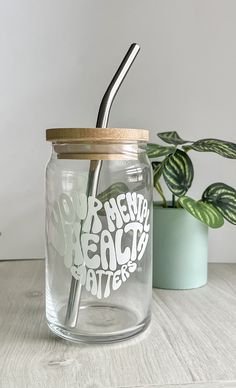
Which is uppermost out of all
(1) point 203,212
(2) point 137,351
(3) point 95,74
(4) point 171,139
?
(3) point 95,74

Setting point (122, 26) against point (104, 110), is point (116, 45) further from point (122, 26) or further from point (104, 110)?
point (104, 110)

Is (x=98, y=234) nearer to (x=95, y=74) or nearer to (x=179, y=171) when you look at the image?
(x=179, y=171)

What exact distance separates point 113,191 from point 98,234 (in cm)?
6

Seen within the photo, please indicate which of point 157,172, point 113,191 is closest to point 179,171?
point 157,172

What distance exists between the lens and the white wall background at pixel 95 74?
34.1 inches

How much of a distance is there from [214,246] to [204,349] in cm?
44

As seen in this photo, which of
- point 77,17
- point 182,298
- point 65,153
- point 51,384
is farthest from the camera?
point 77,17

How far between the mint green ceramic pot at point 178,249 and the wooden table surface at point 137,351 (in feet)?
0.16

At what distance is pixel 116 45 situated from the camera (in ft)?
2.88

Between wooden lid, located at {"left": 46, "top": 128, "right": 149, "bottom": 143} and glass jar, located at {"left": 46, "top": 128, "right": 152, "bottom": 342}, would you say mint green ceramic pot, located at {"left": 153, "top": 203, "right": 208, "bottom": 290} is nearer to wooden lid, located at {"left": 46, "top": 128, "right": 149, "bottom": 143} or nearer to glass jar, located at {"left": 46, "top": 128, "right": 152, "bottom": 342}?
glass jar, located at {"left": 46, "top": 128, "right": 152, "bottom": 342}

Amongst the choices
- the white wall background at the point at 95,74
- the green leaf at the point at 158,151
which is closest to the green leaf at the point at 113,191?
the green leaf at the point at 158,151

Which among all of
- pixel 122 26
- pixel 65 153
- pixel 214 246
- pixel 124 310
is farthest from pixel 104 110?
pixel 214 246

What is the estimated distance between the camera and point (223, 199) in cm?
77

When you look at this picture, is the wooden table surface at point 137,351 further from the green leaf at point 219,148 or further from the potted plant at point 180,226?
the green leaf at point 219,148
